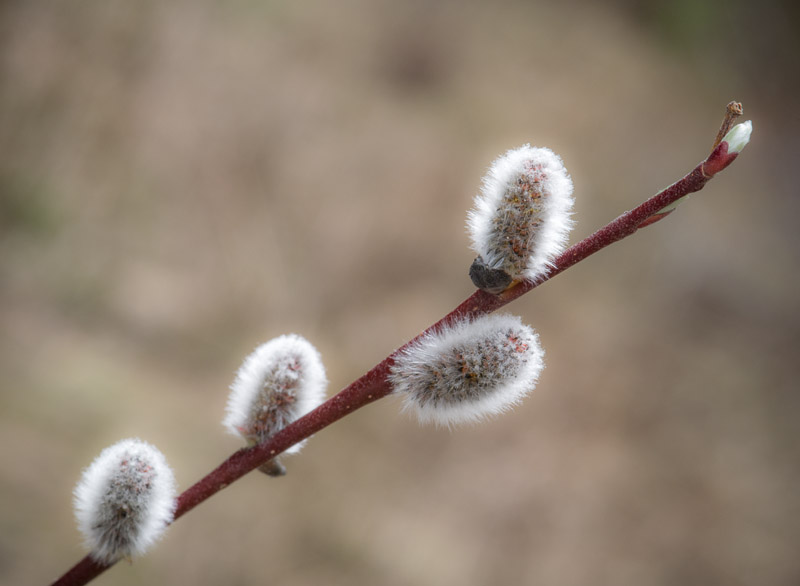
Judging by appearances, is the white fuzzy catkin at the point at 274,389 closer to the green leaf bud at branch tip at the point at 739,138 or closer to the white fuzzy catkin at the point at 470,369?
the white fuzzy catkin at the point at 470,369

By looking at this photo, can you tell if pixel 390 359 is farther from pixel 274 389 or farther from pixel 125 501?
pixel 125 501

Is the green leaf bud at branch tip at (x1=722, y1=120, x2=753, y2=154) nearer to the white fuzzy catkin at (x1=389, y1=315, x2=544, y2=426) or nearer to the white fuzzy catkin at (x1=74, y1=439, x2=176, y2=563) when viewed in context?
the white fuzzy catkin at (x1=389, y1=315, x2=544, y2=426)

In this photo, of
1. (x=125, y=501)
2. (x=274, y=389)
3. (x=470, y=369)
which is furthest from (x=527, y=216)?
(x=125, y=501)

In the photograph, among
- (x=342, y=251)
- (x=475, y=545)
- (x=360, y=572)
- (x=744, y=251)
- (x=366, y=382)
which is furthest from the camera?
(x=744, y=251)

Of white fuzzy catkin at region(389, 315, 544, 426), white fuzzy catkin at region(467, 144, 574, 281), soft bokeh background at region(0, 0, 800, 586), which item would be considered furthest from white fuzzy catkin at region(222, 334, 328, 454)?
soft bokeh background at region(0, 0, 800, 586)

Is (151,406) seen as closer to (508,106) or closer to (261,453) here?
(261,453)

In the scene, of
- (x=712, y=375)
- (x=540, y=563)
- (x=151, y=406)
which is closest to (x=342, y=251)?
(x=151, y=406)
